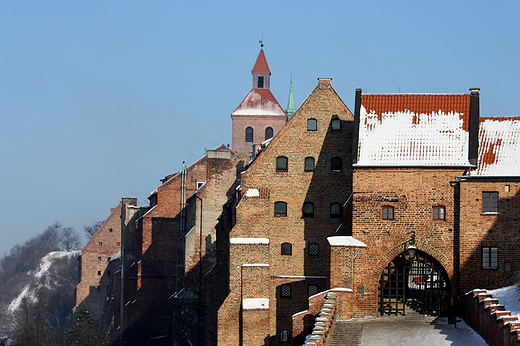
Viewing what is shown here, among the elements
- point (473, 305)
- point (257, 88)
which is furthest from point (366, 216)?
point (257, 88)

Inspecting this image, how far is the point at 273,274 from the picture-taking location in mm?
47406

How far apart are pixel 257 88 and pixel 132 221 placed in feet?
197

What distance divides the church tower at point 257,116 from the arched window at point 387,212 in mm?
89088

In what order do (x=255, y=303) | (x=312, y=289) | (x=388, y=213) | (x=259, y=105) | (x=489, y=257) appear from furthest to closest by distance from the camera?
(x=259, y=105) → (x=312, y=289) → (x=255, y=303) → (x=388, y=213) → (x=489, y=257)

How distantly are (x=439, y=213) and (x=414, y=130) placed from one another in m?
4.50

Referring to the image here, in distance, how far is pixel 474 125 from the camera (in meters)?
41.6

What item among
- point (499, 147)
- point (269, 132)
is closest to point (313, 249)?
point (499, 147)

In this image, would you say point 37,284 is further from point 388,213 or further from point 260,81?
point 388,213

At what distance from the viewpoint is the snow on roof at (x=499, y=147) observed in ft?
130

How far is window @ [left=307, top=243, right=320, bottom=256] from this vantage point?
47.4 meters

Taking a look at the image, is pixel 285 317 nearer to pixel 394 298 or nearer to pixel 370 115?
pixel 394 298

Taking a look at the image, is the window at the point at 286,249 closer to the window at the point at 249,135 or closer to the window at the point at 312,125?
the window at the point at 312,125

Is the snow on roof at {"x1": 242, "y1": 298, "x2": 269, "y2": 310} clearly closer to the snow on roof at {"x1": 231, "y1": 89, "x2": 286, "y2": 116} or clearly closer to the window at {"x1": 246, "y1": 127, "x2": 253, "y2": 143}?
the window at {"x1": 246, "y1": 127, "x2": 253, "y2": 143}

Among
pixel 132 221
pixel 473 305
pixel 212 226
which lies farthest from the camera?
pixel 132 221
